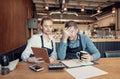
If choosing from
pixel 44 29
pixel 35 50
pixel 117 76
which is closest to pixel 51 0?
pixel 44 29

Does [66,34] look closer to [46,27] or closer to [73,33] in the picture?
[73,33]

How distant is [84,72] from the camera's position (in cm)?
135

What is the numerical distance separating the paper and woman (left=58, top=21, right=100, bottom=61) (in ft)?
1.88

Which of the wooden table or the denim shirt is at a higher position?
the denim shirt

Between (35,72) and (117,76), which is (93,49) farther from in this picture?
(35,72)

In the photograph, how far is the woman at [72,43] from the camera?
2055 millimetres

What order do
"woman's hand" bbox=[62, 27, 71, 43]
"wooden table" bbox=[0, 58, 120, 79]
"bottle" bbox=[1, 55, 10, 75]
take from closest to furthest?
1. "wooden table" bbox=[0, 58, 120, 79]
2. "bottle" bbox=[1, 55, 10, 75]
3. "woman's hand" bbox=[62, 27, 71, 43]

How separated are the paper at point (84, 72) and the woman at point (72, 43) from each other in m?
0.57

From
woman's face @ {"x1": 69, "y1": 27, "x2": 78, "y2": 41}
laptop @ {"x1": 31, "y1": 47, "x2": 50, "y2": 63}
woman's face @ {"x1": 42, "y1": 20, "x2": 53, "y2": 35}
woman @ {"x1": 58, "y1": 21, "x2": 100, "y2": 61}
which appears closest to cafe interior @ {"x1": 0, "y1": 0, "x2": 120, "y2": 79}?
laptop @ {"x1": 31, "y1": 47, "x2": 50, "y2": 63}

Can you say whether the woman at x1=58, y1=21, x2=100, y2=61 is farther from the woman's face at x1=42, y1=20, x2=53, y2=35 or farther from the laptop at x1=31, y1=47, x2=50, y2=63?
the laptop at x1=31, y1=47, x2=50, y2=63

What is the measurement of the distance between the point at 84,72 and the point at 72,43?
2.80ft

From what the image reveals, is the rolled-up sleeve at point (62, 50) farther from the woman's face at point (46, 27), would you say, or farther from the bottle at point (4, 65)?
the bottle at point (4, 65)

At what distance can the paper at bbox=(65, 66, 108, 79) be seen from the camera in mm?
1261

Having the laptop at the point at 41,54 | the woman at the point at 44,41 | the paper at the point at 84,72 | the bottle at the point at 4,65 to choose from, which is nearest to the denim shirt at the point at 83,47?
the woman at the point at 44,41
